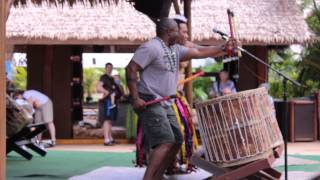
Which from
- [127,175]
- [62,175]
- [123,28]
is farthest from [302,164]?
[123,28]

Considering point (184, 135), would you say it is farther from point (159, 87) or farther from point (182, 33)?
point (182, 33)

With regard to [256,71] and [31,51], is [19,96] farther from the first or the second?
[256,71]

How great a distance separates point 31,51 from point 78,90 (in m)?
1.37

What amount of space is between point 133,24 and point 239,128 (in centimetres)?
788

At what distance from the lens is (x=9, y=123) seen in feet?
A: 32.3

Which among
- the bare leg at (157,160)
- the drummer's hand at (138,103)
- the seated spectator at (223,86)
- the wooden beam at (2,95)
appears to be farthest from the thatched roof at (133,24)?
the wooden beam at (2,95)

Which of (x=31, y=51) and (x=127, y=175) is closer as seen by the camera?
(x=127, y=175)

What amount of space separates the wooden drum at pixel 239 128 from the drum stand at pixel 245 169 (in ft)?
0.20

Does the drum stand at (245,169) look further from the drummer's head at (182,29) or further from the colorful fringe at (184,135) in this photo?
the drummer's head at (182,29)

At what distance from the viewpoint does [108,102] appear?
13.8 meters

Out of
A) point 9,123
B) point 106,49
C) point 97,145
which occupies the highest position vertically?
point 106,49

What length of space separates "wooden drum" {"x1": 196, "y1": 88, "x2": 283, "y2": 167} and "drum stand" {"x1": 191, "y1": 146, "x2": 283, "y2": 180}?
0.20 ft

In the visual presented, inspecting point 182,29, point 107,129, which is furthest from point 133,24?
point 182,29

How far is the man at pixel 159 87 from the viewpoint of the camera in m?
6.32
